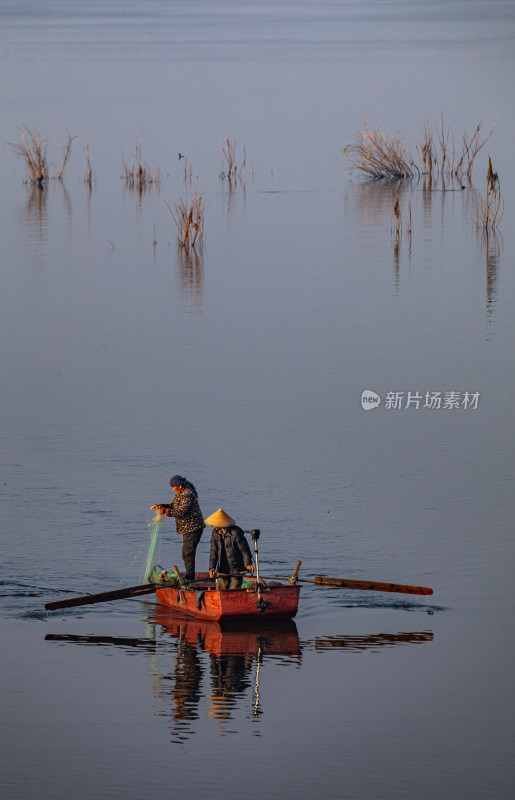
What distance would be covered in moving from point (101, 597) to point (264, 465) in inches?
241

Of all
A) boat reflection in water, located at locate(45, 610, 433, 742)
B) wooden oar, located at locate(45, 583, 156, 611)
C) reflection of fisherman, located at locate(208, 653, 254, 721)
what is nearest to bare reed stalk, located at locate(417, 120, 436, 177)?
wooden oar, located at locate(45, 583, 156, 611)

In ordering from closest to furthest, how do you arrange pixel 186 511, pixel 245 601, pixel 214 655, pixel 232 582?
pixel 214 655 < pixel 245 601 < pixel 232 582 < pixel 186 511

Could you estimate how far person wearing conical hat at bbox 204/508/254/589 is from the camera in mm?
16297

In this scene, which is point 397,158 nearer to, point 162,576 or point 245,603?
point 162,576

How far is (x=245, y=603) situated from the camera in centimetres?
1573

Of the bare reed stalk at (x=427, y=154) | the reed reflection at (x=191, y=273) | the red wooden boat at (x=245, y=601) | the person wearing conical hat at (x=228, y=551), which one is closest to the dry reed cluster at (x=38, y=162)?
the reed reflection at (x=191, y=273)

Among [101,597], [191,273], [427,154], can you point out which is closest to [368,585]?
[101,597]

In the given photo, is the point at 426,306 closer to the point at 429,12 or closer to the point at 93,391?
the point at 93,391

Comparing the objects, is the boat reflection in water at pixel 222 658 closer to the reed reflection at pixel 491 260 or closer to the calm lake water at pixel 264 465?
the calm lake water at pixel 264 465

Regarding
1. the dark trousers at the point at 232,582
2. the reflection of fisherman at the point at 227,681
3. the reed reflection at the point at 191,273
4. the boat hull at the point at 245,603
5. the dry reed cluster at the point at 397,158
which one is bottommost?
the reflection of fisherman at the point at 227,681

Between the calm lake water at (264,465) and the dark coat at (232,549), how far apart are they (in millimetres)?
812

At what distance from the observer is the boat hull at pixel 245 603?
15.6 metres

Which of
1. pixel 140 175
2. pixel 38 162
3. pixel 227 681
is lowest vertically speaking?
pixel 227 681

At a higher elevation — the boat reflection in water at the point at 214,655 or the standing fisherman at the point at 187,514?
the standing fisherman at the point at 187,514
